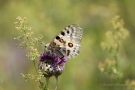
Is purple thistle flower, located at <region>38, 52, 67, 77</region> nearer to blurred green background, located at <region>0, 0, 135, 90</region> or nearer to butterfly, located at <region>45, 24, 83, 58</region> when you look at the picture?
butterfly, located at <region>45, 24, 83, 58</region>

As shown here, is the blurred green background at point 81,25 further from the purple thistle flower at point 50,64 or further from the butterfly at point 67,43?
the purple thistle flower at point 50,64

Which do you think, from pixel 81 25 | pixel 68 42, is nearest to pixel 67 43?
pixel 68 42

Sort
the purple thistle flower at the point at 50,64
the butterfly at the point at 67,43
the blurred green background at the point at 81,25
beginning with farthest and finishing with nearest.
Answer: the blurred green background at the point at 81,25
the butterfly at the point at 67,43
the purple thistle flower at the point at 50,64

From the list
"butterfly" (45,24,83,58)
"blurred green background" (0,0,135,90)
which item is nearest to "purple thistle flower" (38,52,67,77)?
"butterfly" (45,24,83,58)

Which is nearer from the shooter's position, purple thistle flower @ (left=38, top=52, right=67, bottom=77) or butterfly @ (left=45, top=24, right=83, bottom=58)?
purple thistle flower @ (left=38, top=52, right=67, bottom=77)

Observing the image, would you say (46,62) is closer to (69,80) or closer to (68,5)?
(69,80)

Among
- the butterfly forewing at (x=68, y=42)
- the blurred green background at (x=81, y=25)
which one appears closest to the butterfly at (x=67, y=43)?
the butterfly forewing at (x=68, y=42)

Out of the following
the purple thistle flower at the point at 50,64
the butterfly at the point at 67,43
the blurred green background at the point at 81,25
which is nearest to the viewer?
the purple thistle flower at the point at 50,64

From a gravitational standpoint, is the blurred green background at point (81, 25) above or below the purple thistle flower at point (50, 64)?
above
